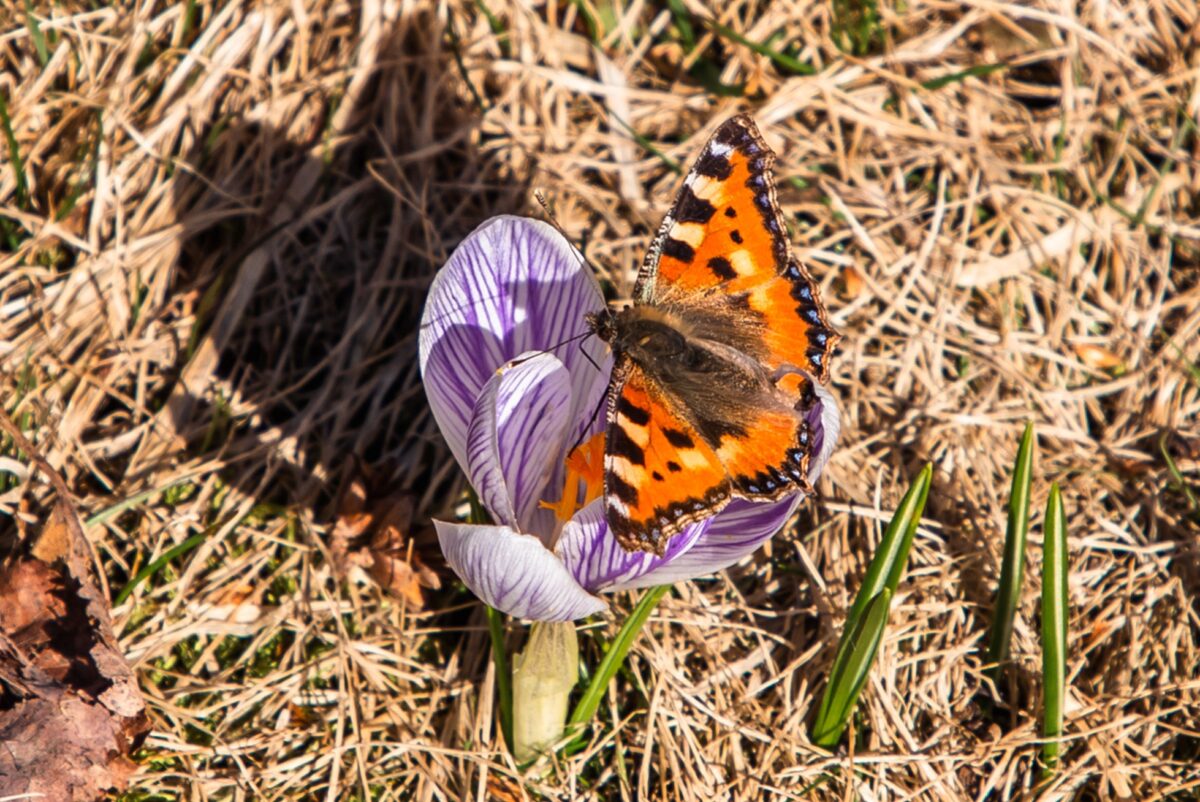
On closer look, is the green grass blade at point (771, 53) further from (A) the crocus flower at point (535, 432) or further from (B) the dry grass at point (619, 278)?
(A) the crocus flower at point (535, 432)

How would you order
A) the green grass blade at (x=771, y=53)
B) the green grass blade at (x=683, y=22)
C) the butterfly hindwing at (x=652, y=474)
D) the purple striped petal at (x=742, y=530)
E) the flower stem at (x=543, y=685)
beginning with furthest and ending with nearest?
the green grass blade at (x=683, y=22)
the green grass blade at (x=771, y=53)
the flower stem at (x=543, y=685)
the purple striped petal at (x=742, y=530)
the butterfly hindwing at (x=652, y=474)

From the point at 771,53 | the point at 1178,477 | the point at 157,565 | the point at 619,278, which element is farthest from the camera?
the point at 771,53

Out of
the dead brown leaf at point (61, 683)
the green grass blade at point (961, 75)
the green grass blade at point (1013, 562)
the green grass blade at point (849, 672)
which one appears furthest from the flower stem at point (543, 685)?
the green grass blade at point (961, 75)

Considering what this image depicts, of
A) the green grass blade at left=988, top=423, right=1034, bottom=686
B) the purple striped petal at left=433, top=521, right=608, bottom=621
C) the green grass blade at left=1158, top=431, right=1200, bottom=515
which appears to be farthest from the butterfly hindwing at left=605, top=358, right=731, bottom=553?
the green grass blade at left=1158, top=431, right=1200, bottom=515

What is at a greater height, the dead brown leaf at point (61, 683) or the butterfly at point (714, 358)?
the butterfly at point (714, 358)

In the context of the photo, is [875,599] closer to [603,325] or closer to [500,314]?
[603,325]

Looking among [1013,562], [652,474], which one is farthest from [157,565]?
[1013,562]

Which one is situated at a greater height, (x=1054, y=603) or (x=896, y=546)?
(x=896, y=546)
